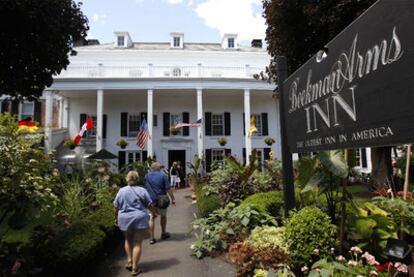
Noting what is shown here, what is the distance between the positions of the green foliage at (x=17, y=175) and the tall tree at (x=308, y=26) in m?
6.55

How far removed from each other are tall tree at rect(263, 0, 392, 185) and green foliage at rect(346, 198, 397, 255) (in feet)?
16.2

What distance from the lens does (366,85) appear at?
1.99 metres

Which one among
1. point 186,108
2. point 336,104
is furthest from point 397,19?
point 186,108

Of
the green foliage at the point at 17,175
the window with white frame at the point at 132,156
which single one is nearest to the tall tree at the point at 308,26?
the green foliage at the point at 17,175

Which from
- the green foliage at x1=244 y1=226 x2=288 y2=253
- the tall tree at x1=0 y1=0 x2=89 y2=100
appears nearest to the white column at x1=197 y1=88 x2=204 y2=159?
the tall tree at x1=0 y1=0 x2=89 y2=100

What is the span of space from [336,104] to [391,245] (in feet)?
7.04

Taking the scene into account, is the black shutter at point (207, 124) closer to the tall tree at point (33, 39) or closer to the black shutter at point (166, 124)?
the black shutter at point (166, 124)

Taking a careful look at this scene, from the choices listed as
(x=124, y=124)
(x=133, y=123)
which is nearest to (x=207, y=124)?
(x=133, y=123)

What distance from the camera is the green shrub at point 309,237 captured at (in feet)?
Result: 12.1

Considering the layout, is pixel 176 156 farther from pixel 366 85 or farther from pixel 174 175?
pixel 366 85

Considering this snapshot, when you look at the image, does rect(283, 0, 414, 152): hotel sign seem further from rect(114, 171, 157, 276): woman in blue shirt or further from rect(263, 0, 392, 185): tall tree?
rect(263, 0, 392, 185): tall tree

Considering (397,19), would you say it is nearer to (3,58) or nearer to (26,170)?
(26,170)

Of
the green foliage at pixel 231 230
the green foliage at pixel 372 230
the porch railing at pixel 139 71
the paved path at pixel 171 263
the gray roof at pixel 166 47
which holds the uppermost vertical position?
the gray roof at pixel 166 47

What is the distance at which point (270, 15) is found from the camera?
8500 mm
